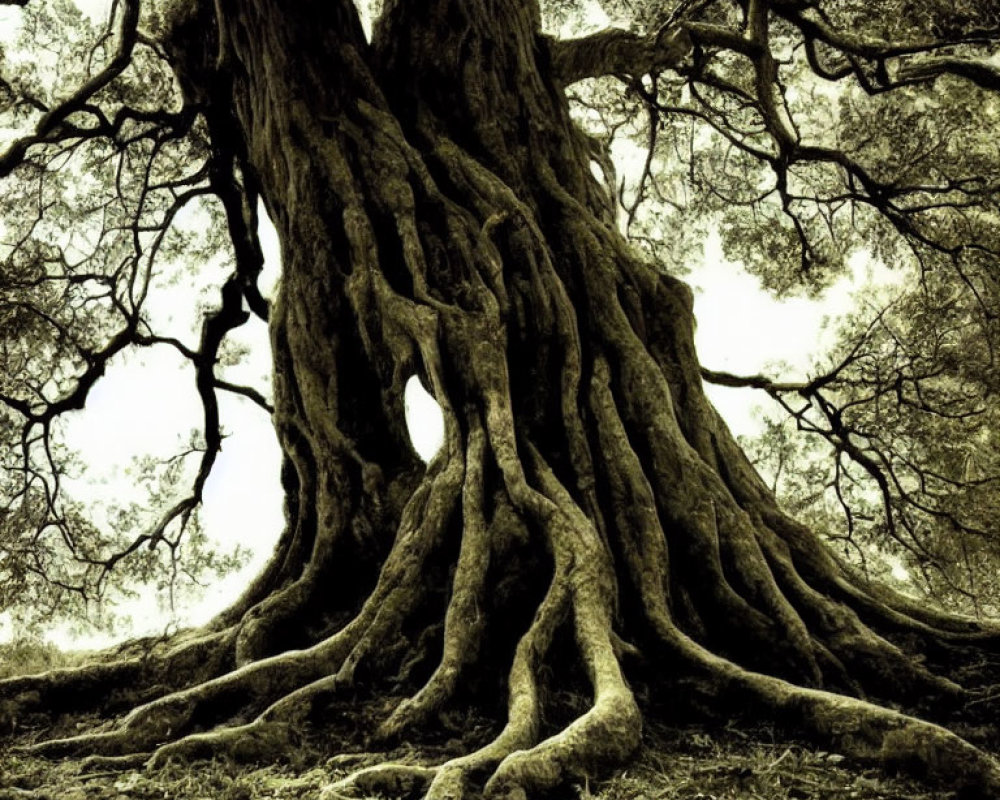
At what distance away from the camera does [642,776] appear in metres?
2.85

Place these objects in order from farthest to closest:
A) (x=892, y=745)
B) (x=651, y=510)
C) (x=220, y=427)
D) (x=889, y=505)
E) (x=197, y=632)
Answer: (x=220, y=427), (x=889, y=505), (x=197, y=632), (x=651, y=510), (x=892, y=745)

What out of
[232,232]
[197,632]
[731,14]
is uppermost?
[731,14]

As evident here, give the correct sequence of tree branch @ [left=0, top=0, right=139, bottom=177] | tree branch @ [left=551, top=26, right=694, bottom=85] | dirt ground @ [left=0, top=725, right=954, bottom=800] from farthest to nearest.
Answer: tree branch @ [left=551, top=26, right=694, bottom=85] < tree branch @ [left=0, top=0, right=139, bottom=177] < dirt ground @ [left=0, top=725, right=954, bottom=800]

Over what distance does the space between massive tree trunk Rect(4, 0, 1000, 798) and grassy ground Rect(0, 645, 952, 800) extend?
13 centimetres

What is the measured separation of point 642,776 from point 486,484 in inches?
75.6

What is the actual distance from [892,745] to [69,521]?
9.09 meters

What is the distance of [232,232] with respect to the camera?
29.3 ft

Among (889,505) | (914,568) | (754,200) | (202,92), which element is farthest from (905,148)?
(202,92)

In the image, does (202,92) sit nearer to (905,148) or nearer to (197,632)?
(197,632)

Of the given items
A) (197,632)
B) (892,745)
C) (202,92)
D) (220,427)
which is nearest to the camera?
(892,745)

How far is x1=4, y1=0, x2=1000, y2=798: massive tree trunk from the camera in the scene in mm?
3486

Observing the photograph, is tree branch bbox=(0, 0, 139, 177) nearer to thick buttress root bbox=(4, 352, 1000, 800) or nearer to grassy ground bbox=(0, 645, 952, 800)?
thick buttress root bbox=(4, 352, 1000, 800)

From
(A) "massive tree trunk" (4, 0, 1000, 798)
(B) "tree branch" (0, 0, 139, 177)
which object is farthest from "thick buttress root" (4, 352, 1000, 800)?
(B) "tree branch" (0, 0, 139, 177)

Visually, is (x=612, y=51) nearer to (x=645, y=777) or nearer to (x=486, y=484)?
(x=486, y=484)
